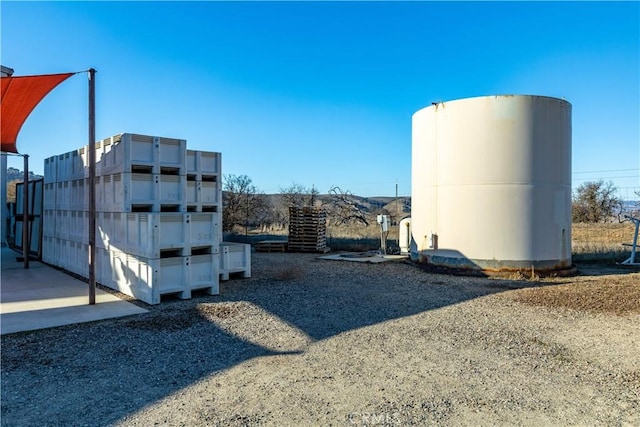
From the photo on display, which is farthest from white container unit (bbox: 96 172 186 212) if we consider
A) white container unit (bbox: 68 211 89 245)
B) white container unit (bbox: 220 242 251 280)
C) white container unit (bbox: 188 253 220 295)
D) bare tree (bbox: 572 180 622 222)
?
bare tree (bbox: 572 180 622 222)

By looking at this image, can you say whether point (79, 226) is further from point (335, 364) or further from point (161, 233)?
Result: point (335, 364)

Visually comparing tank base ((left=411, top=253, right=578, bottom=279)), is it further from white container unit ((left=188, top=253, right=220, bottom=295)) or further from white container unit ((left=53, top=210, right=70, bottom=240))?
white container unit ((left=53, top=210, right=70, bottom=240))

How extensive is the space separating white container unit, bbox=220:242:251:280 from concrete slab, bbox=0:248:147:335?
9.06ft

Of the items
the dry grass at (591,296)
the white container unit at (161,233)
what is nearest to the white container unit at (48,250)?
the white container unit at (161,233)

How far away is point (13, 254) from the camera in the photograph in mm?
16562

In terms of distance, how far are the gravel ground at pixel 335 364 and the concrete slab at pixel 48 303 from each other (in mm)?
488

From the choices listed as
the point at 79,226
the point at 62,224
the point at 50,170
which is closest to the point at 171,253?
the point at 79,226

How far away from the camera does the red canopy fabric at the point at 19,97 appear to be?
891 centimetres

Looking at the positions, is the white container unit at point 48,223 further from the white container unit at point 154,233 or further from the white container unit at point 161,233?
the white container unit at point 154,233

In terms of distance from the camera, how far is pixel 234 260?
37.7 ft

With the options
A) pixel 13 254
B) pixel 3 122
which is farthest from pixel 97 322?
pixel 13 254

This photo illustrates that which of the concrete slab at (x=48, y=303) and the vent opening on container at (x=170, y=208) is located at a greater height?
the vent opening on container at (x=170, y=208)

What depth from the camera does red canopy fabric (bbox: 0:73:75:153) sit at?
351 inches

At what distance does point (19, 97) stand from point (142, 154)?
11.7ft
